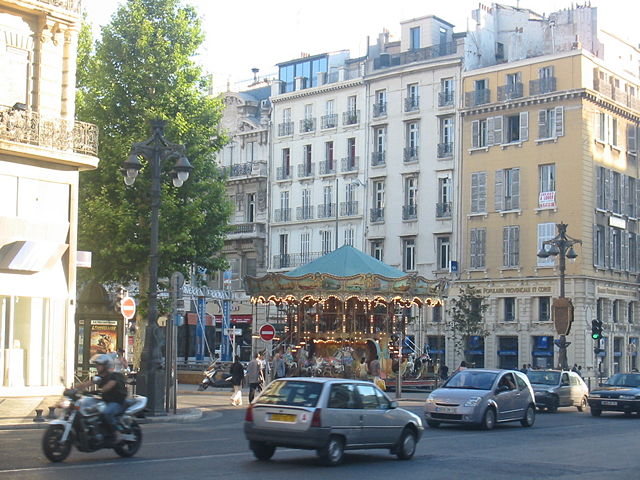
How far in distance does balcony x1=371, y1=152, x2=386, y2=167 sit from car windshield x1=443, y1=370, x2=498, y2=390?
133 ft

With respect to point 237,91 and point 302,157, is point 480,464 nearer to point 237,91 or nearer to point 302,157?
point 302,157

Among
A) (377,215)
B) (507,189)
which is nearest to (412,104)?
(377,215)

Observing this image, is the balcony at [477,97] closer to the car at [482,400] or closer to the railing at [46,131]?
the railing at [46,131]

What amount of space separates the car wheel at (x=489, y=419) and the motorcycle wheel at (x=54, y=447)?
11.6 meters

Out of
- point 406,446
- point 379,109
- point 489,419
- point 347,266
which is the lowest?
point 489,419

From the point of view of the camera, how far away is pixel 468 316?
58719 millimetres

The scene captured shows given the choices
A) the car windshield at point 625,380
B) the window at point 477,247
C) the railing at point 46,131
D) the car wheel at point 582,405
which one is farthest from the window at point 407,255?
the railing at point 46,131

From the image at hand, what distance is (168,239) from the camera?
1521 inches

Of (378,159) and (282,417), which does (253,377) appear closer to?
(282,417)

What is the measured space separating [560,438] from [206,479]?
10973mm

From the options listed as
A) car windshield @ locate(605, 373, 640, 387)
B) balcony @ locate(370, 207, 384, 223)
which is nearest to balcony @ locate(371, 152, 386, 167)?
balcony @ locate(370, 207, 384, 223)

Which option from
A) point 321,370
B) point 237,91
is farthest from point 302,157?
point 321,370

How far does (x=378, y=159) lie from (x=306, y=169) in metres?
5.71

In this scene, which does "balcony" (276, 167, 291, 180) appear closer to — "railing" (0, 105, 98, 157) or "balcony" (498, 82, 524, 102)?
"balcony" (498, 82, 524, 102)
